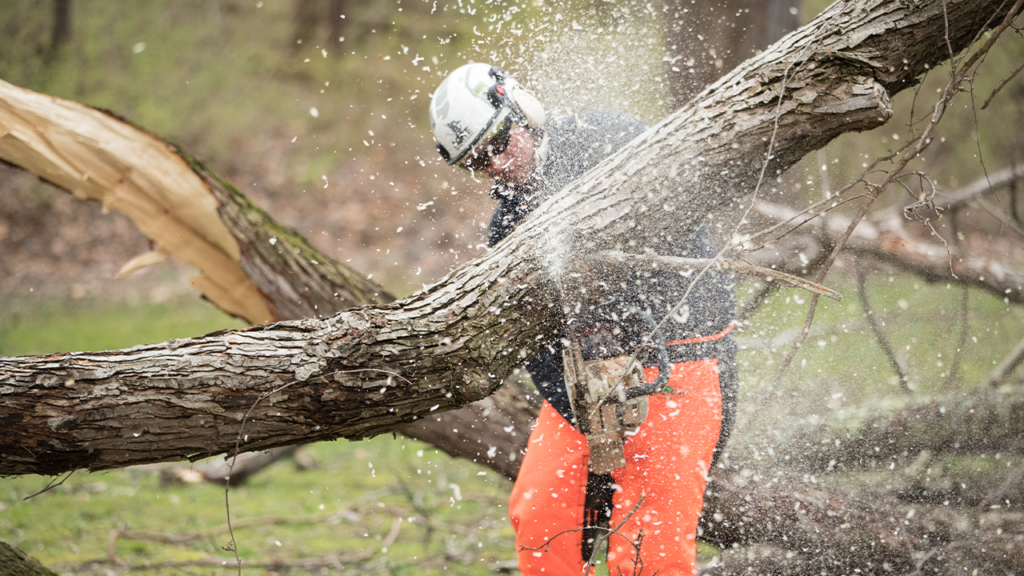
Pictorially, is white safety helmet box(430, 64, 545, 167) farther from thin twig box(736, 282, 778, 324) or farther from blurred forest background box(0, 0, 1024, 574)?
thin twig box(736, 282, 778, 324)

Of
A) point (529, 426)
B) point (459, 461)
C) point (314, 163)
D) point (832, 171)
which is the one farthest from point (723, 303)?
point (314, 163)

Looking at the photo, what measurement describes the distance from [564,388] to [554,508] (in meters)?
0.46

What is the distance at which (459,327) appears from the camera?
2.13 m

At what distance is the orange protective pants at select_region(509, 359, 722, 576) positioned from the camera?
2.32 metres

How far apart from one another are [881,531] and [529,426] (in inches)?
60.8

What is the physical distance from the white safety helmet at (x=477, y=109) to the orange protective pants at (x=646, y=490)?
3.63ft

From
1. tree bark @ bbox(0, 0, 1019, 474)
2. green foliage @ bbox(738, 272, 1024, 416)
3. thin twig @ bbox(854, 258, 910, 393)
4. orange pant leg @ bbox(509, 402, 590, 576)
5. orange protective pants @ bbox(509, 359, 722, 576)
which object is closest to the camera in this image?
tree bark @ bbox(0, 0, 1019, 474)

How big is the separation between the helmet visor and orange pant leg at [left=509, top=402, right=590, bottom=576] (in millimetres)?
1134

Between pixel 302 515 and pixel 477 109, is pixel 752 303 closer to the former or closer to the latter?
pixel 477 109

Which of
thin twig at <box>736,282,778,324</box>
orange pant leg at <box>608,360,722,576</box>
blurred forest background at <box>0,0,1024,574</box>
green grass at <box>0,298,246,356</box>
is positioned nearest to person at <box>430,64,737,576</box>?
orange pant leg at <box>608,360,722,576</box>

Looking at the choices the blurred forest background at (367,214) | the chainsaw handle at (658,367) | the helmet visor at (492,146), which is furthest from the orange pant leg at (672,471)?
the helmet visor at (492,146)

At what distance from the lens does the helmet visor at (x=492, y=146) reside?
253cm

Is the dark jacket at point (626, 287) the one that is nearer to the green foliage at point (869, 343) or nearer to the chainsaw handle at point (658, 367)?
the chainsaw handle at point (658, 367)

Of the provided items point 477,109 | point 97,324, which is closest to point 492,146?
point 477,109
